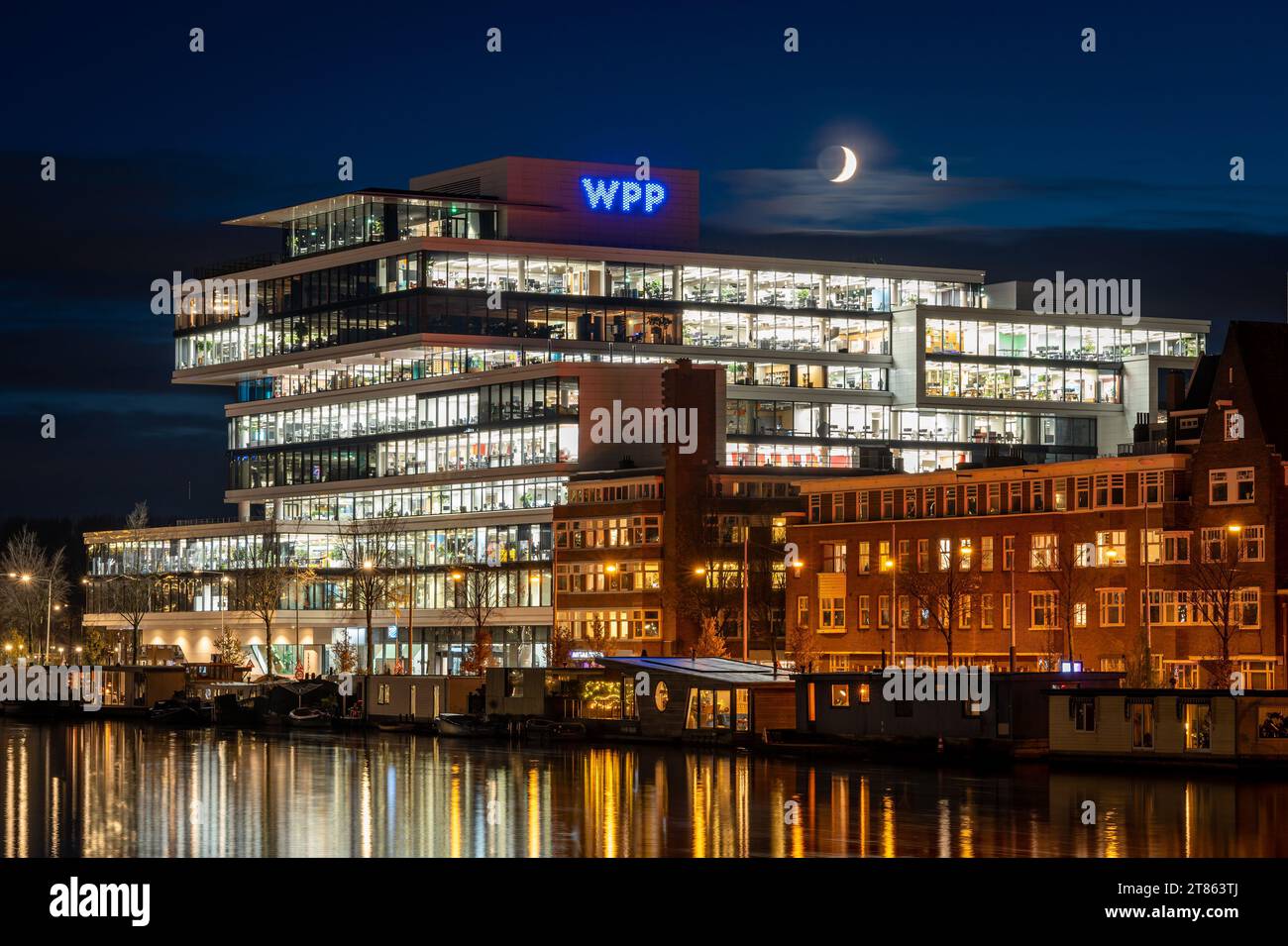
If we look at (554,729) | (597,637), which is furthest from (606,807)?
(597,637)

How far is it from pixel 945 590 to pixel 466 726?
106ft

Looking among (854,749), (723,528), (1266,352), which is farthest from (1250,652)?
(723,528)

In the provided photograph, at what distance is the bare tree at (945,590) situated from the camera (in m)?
145

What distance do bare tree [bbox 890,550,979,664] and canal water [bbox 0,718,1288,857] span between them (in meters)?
26.6

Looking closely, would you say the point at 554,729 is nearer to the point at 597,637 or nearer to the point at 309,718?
the point at 309,718

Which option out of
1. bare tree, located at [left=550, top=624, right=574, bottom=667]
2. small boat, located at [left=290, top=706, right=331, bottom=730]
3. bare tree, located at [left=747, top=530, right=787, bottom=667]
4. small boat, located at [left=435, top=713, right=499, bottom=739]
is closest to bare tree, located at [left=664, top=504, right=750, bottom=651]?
bare tree, located at [left=747, top=530, right=787, bottom=667]

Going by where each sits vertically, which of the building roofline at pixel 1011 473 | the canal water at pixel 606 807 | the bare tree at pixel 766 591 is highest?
the building roofline at pixel 1011 473

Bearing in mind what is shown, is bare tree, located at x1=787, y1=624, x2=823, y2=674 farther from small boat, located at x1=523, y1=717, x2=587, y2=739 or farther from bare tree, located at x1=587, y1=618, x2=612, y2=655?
bare tree, located at x1=587, y1=618, x2=612, y2=655

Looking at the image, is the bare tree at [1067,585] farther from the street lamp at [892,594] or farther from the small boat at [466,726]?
the small boat at [466,726]

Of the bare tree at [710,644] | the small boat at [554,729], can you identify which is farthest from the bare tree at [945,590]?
the small boat at [554,729]

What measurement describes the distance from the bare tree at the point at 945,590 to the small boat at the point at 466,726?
2808 centimetres

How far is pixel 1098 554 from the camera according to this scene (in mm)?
138875
